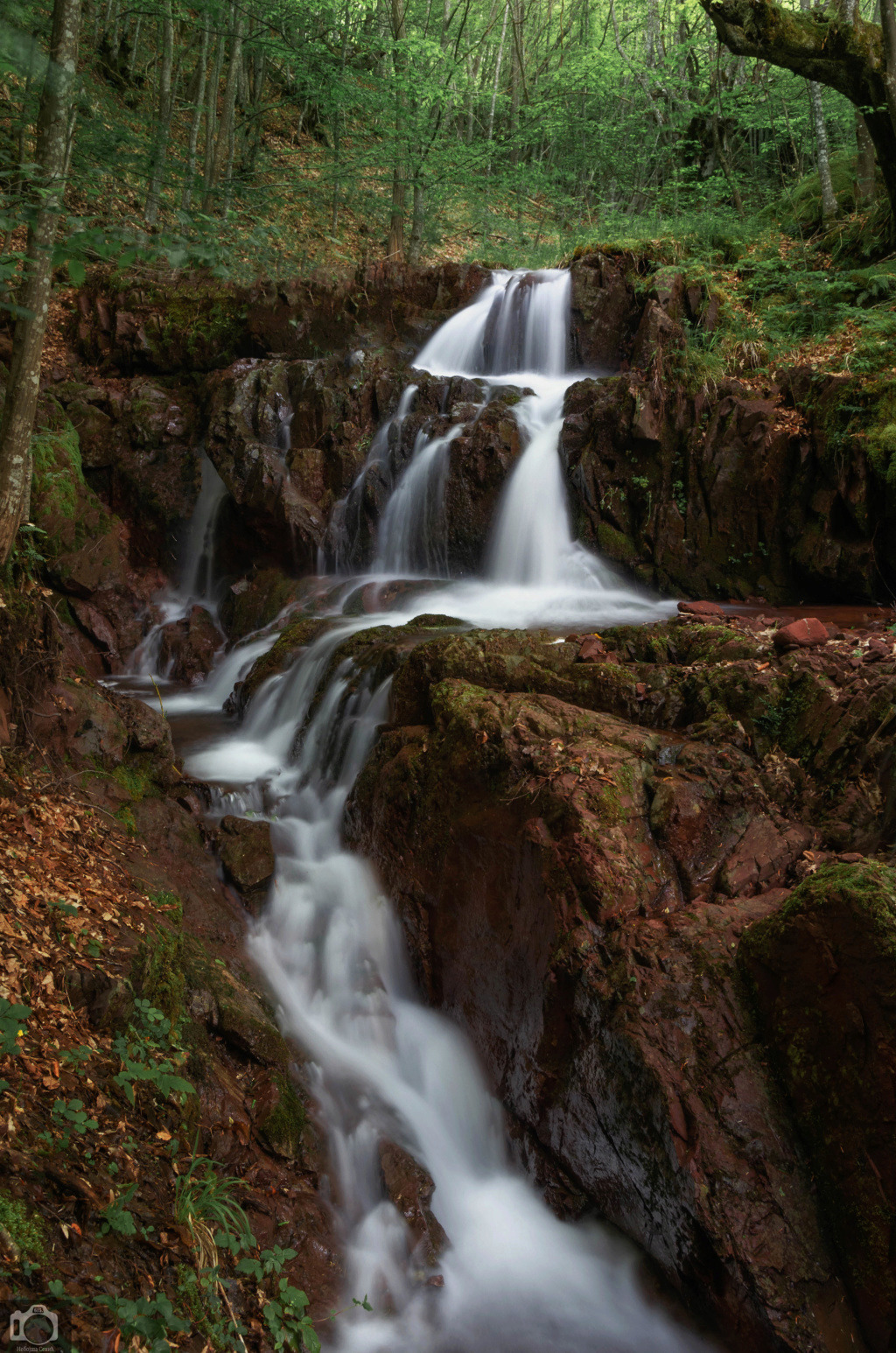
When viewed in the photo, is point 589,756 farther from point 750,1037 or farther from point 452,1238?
point 452,1238

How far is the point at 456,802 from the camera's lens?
536cm

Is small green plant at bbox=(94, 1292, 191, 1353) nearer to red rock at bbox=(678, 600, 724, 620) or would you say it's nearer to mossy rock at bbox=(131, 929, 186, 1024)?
mossy rock at bbox=(131, 929, 186, 1024)

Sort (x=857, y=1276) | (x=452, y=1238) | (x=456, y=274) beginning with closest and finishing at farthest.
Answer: (x=857, y=1276) → (x=452, y=1238) → (x=456, y=274)

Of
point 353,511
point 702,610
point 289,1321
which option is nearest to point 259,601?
point 353,511

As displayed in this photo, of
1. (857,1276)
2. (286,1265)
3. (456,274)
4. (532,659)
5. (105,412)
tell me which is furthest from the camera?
(456,274)

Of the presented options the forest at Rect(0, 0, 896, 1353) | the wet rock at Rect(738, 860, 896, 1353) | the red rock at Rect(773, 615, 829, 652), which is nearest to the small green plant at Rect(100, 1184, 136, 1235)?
the forest at Rect(0, 0, 896, 1353)

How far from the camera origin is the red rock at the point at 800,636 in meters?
5.56

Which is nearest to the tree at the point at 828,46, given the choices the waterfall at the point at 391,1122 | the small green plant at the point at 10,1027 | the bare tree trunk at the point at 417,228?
the waterfall at the point at 391,1122

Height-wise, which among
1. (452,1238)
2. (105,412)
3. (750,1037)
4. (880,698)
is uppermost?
(105,412)

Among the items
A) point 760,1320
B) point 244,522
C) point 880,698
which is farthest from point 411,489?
point 760,1320

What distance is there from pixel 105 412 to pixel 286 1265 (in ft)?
39.8

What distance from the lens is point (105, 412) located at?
12312mm

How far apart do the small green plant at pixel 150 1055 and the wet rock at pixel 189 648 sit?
279 inches

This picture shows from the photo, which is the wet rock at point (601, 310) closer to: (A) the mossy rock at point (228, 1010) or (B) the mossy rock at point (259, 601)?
(B) the mossy rock at point (259, 601)
